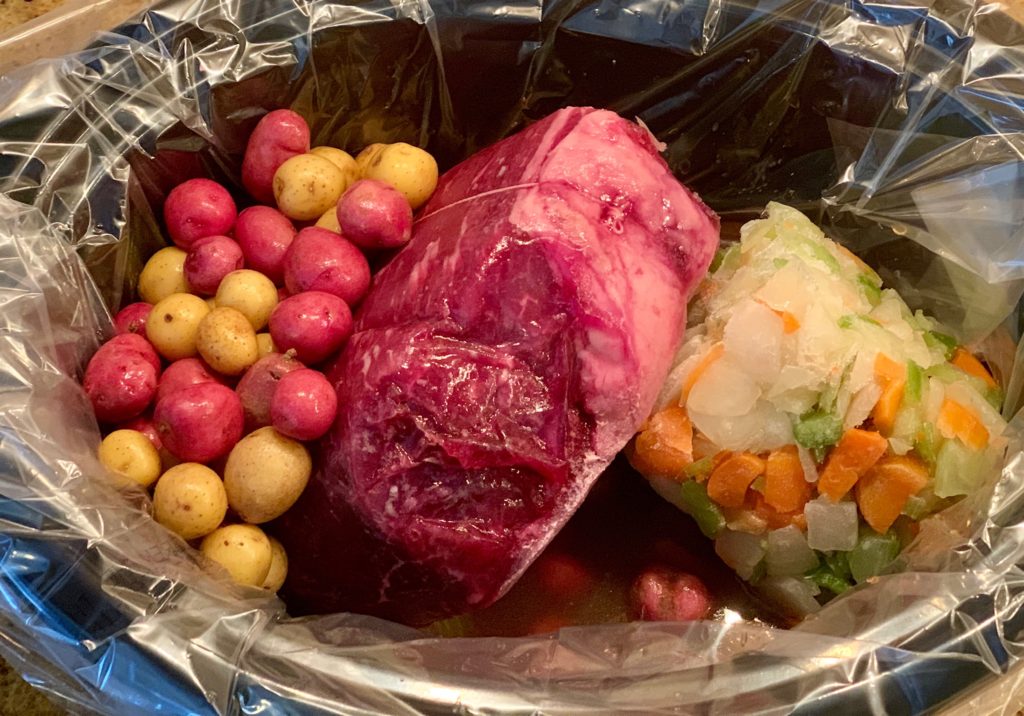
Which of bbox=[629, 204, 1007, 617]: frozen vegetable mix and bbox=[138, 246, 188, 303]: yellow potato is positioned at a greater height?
bbox=[138, 246, 188, 303]: yellow potato

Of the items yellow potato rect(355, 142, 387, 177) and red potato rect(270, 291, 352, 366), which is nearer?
red potato rect(270, 291, 352, 366)

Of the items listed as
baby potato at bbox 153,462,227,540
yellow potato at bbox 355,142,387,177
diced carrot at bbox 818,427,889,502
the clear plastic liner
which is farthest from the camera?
yellow potato at bbox 355,142,387,177

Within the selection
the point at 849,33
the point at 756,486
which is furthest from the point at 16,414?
the point at 849,33

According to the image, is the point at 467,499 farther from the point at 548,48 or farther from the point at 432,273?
the point at 548,48

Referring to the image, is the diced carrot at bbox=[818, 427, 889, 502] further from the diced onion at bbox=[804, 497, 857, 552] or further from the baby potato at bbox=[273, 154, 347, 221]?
the baby potato at bbox=[273, 154, 347, 221]

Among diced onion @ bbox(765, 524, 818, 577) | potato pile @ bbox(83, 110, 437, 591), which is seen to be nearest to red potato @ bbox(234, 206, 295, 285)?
potato pile @ bbox(83, 110, 437, 591)

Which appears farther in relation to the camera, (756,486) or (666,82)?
(666,82)
